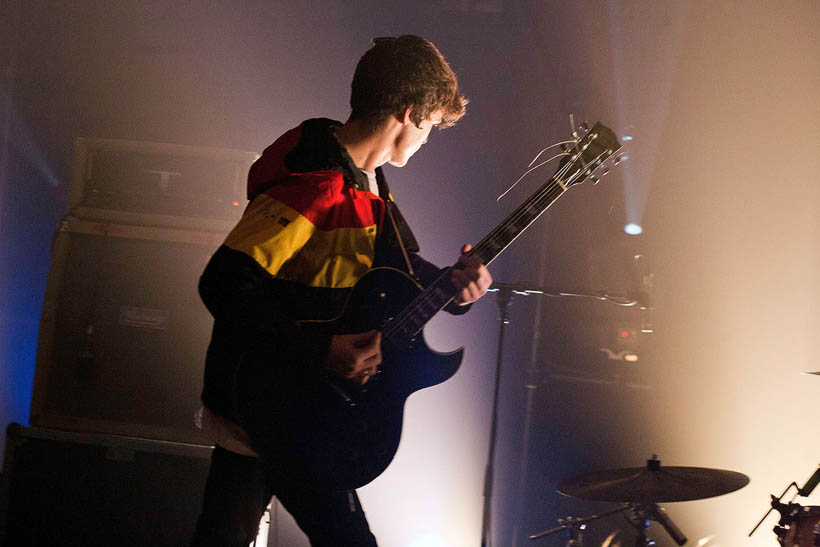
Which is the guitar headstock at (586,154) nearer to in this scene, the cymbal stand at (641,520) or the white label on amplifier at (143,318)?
the cymbal stand at (641,520)

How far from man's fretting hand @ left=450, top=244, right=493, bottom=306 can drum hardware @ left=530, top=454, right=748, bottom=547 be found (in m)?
0.92

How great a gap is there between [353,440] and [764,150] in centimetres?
265

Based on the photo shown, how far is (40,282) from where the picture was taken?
12.4 feet

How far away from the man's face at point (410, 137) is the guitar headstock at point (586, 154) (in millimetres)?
429

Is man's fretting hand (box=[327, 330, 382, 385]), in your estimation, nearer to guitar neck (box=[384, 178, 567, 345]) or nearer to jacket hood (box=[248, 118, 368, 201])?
guitar neck (box=[384, 178, 567, 345])

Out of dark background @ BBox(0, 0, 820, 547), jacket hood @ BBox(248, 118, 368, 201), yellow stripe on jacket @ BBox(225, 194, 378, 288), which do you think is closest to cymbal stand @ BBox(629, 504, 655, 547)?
dark background @ BBox(0, 0, 820, 547)

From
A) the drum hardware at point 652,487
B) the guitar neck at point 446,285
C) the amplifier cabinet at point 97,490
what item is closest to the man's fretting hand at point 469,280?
the guitar neck at point 446,285

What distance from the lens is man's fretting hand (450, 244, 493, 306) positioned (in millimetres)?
1798

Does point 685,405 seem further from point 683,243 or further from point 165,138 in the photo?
point 165,138

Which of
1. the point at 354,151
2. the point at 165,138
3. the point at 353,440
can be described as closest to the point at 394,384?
the point at 353,440

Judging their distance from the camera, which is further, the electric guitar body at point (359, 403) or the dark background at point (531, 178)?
the dark background at point (531, 178)

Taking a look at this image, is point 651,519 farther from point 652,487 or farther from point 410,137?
point 410,137

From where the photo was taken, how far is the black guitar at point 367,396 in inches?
60.7

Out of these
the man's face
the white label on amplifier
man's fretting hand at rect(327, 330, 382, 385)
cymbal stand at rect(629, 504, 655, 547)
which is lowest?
cymbal stand at rect(629, 504, 655, 547)
